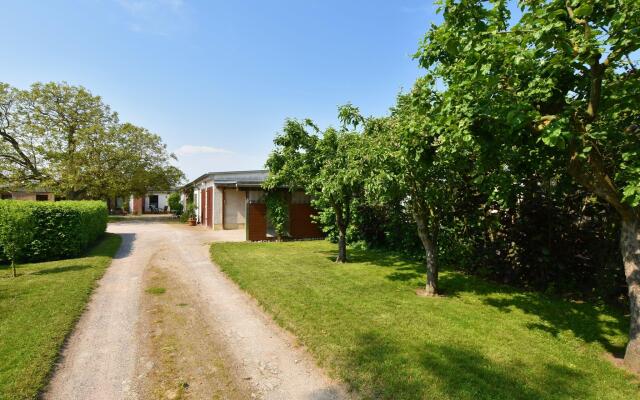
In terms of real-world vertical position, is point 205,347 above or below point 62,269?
below

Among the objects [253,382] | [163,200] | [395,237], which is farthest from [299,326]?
[163,200]

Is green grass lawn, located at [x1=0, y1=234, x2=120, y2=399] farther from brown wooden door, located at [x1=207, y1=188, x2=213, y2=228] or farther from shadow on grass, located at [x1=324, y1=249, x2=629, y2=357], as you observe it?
brown wooden door, located at [x1=207, y1=188, x2=213, y2=228]

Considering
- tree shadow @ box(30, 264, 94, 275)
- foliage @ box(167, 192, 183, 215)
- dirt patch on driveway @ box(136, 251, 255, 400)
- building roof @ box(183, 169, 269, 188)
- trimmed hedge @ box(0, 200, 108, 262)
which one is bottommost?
dirt patch on driveway @ box(136, 251, 255, 400)

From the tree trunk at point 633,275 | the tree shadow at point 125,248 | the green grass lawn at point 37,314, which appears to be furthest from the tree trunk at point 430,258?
the tree shadow at point 125,248

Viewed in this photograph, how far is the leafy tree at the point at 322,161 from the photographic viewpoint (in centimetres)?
871

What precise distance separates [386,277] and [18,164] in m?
31.9

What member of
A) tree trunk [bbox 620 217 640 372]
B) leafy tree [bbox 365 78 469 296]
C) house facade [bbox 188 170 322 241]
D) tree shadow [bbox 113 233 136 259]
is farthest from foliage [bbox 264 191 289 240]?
tree trunk [bbox 620 217 640 372]

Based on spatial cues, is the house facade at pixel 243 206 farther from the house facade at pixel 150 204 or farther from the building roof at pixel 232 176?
the house facade at pixel 150 204

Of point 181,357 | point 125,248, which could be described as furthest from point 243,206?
point 181,357

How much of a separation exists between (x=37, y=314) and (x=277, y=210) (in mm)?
10264

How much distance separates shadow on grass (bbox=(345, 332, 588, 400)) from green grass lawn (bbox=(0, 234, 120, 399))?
3.75m

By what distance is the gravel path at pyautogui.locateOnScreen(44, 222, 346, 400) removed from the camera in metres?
3.79

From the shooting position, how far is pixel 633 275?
423 cm

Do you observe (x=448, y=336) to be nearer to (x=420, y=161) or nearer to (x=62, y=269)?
(x=420, y=161)
